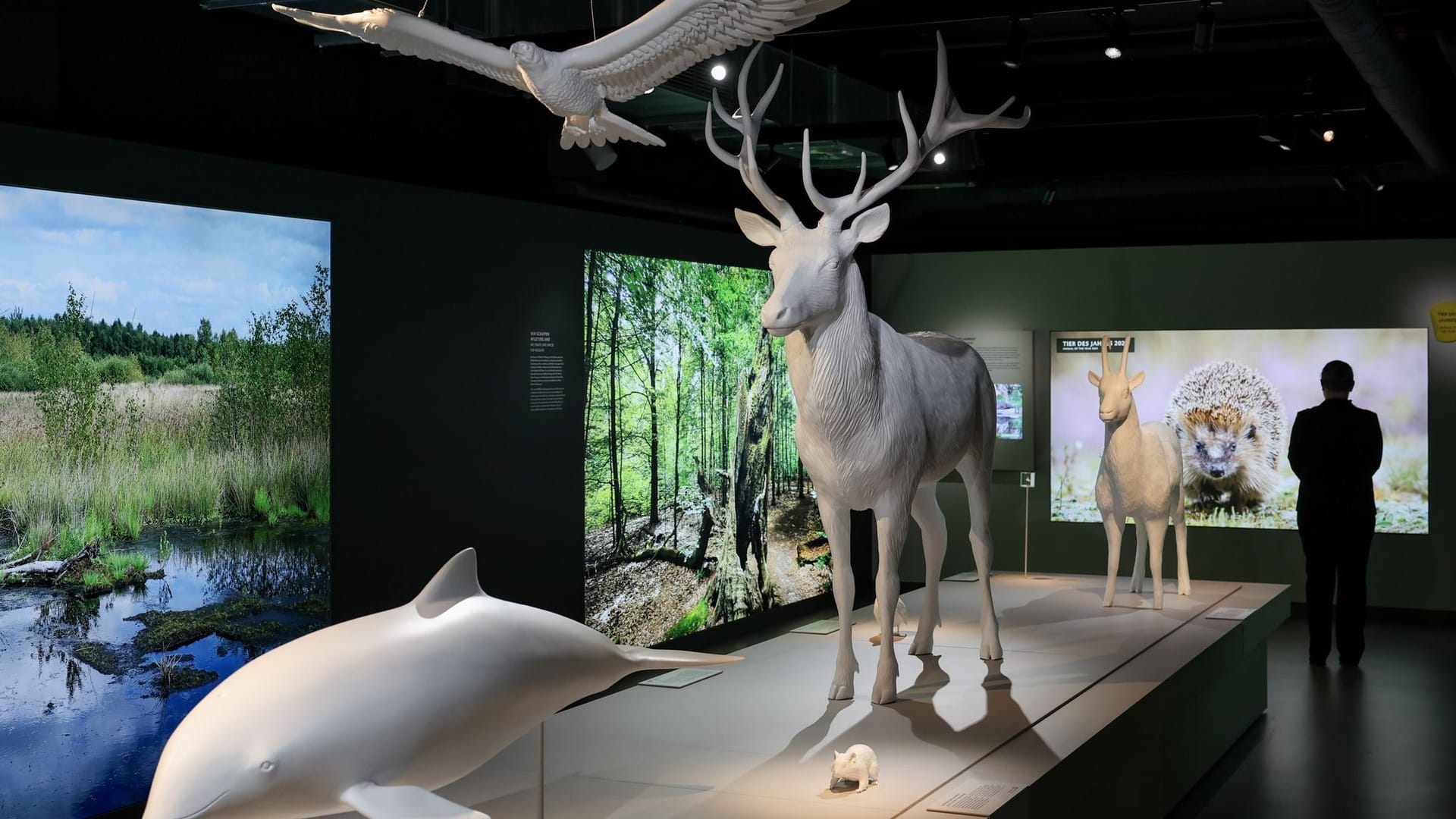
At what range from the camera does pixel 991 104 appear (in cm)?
856

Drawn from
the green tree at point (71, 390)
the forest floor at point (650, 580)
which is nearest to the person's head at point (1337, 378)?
the forest floor at point (650, 580)

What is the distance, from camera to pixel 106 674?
14.9 ft

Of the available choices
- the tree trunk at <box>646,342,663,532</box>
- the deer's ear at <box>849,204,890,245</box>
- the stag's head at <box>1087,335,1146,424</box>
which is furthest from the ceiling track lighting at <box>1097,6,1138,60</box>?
the tree trunk at <box>646,342,663,532</box>

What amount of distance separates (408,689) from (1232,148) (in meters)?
8.51

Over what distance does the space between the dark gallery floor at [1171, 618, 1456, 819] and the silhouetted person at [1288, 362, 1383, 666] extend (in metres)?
0.48

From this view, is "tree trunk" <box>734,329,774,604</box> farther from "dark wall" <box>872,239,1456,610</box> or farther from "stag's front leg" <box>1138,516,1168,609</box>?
"stag's front leg" <box>1138,516,1168,609</box>

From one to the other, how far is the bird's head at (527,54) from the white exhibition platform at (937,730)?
170 centimetres

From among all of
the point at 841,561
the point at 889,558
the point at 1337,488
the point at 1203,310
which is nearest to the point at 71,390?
the point at 841,561

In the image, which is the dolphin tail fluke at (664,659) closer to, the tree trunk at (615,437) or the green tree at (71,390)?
the green tree at (71,390)

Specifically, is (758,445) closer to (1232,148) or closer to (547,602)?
(547,602)

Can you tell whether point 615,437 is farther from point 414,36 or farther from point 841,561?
point 414,36

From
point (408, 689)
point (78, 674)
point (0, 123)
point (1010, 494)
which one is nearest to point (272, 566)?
point (78, 674)

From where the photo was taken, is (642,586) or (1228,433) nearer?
(642,586)

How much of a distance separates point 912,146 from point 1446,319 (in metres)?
6.34
